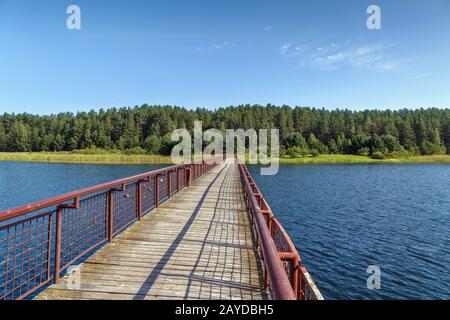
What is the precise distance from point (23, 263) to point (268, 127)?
4195 inches

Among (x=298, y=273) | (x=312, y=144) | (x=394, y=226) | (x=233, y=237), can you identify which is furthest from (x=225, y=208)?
(x=312, y=144)

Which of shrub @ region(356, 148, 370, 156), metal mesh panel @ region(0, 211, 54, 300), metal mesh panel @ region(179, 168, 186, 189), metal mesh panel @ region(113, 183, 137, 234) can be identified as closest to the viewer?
metal mesh panel @ region(0, 211, 54, 300)

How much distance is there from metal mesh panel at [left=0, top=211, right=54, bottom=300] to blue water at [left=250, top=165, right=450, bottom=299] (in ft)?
27.5

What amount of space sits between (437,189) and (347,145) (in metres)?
70.1

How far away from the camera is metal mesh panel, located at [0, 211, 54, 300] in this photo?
3.58 metres

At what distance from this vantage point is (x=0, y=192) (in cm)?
2641

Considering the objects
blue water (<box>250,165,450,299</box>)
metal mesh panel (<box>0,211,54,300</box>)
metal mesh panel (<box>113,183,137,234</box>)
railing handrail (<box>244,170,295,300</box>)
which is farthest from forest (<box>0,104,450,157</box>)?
railing handrail (<box>244,170,295,300</box>)

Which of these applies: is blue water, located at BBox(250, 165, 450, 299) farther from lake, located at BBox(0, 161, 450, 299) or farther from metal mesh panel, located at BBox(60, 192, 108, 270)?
metal mesh panel, located at BBox(60, 192, 108, 270)

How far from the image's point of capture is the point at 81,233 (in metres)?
13.2

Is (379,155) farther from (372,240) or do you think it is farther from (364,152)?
(372,240)

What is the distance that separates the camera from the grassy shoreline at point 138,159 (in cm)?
6625

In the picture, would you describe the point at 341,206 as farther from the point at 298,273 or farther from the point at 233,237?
the point at 298,273

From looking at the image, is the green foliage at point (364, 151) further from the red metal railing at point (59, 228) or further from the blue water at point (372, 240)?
the red metal railing at point (59, 228)

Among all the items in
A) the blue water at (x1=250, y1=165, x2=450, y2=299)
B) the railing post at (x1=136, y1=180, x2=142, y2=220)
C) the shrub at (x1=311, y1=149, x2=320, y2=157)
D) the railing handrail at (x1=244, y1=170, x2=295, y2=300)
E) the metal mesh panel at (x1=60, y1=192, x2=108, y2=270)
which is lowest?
the blue water at (x1=250, y1=165, x2=450, y2=299)
